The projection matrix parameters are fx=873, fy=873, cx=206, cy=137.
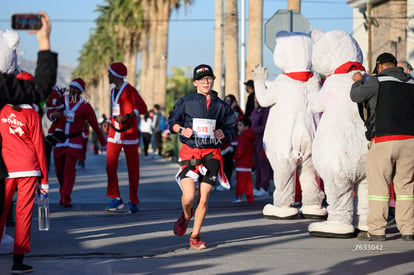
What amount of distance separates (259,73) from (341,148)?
2.31 metres

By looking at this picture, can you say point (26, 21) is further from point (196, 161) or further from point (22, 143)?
point (196, 161)

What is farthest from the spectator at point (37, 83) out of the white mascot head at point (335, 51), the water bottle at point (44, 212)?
the white mascot head at point (335, 51)

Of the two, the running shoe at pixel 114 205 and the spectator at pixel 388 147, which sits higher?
the spectator at pixel 388 147

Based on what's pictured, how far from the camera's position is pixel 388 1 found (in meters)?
51.1

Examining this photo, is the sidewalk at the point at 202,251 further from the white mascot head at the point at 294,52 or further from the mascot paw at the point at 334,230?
the white mascot head at the point at 294,52

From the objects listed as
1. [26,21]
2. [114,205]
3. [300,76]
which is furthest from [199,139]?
[114,205]

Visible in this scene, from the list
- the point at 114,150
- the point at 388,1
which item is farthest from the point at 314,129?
the point at 388,1

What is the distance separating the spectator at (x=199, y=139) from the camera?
8773 mm

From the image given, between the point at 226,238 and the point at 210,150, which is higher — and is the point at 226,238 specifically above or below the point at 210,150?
below

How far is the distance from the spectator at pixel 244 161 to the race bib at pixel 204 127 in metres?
5.22

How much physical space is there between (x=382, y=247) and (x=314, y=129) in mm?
2631

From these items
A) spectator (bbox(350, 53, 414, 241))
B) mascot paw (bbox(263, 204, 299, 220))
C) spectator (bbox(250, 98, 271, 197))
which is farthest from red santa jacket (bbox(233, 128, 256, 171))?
spectator (bbox(350, 53, 414, 241))

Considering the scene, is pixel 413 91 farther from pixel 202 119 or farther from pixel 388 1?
pixel 388 1

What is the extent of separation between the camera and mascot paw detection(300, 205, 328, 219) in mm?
11203
